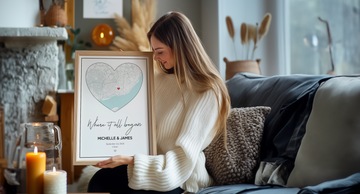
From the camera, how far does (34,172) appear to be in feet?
2.54

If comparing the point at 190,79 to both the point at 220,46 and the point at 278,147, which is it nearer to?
the point at 278,147

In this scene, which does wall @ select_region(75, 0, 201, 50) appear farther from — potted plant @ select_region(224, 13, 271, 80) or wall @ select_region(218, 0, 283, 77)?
potted plant @ select_region(224, 13, 271, 80)

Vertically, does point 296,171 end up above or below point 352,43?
below

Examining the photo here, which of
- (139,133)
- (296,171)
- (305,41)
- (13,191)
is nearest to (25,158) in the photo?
(13,191)

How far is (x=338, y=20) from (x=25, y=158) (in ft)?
7.92

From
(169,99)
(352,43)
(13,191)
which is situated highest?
(352,43)

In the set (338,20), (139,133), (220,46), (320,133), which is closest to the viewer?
A: (320,133)

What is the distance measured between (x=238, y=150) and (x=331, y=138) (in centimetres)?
34

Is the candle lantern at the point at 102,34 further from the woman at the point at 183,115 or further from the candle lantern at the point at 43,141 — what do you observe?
the candle lantern at the point at 43,141

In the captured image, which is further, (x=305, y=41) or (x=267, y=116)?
(x=305, y=41)

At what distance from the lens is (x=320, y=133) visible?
942mm

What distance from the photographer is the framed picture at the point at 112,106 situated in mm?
1030

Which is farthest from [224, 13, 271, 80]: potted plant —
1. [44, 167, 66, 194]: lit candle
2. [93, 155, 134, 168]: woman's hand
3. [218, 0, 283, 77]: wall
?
[44, 167, 66, 194]: lit candle

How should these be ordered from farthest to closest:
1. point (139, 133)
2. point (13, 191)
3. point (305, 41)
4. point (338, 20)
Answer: point (305, 41) < point (338, 20) < point (139, 133) < point (13, 191)
